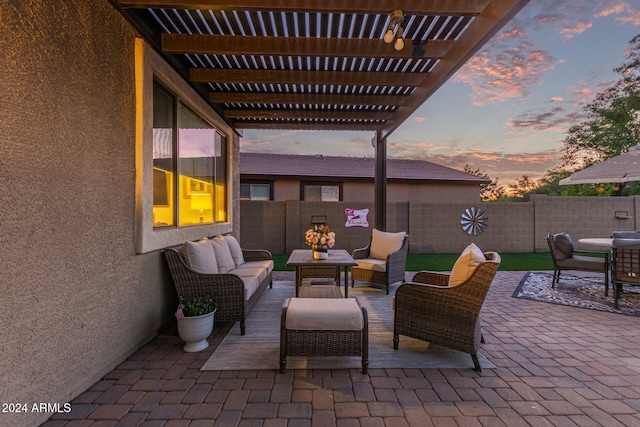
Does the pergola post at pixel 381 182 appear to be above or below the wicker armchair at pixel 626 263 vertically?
above

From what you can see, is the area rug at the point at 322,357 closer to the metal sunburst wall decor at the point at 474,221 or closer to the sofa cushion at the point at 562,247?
the sofa cushion at the point at 562,247

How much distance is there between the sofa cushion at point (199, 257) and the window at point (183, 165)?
48cm

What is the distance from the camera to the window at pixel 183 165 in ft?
11.8

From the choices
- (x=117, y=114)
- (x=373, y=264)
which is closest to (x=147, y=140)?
(x=117, y=114)

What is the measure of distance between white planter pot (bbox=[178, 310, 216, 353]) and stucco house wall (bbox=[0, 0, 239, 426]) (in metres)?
0.48

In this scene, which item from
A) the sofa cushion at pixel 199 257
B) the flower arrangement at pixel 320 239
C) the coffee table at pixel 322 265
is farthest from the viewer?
the flower arrangement at pixel 320 239

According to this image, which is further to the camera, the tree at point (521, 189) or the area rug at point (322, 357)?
the tree at point (521, 189)

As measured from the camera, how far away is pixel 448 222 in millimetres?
9648

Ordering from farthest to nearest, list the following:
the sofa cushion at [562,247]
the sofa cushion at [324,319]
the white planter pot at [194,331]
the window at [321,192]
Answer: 1. the window at [321,192]
2. the sofa cushion at [562,247]
3. the white planter pot at [194,331]
4. the sofa cushion at [324,319]

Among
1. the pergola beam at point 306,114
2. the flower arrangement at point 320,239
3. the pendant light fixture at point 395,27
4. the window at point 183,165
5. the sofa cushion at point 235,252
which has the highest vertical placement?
the pergola beam at point 306,114

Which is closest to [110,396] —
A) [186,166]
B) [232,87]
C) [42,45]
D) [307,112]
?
[42,45]

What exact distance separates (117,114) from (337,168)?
10.3m

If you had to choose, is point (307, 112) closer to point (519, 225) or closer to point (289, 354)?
point (289, 354)

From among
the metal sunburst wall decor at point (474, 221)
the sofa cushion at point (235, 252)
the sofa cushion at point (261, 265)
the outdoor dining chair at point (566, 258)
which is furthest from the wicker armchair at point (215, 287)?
the metal sunburst wall decor at point (474, 221)
